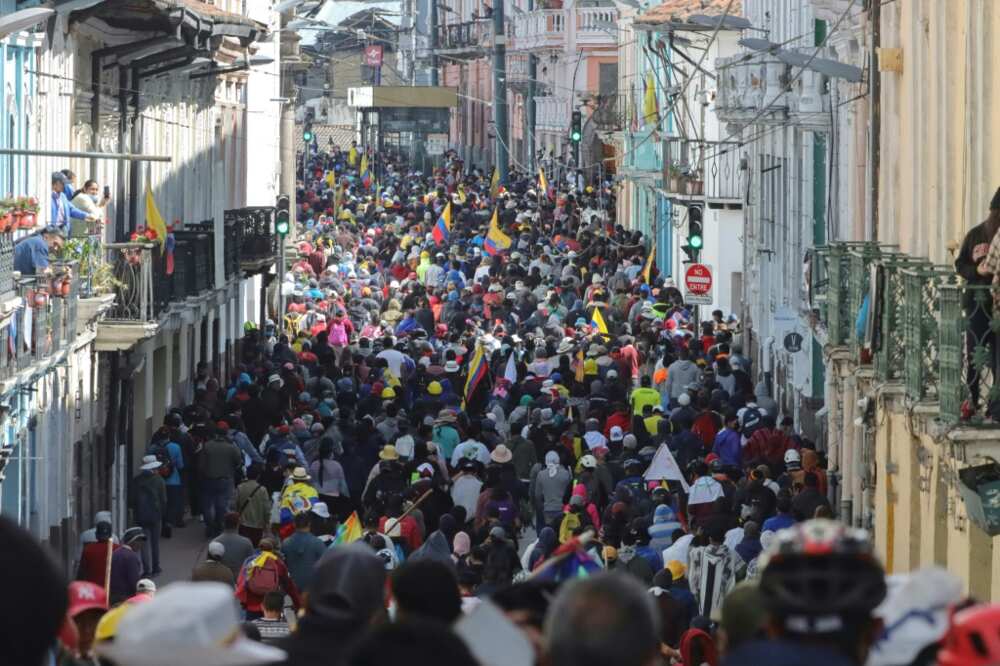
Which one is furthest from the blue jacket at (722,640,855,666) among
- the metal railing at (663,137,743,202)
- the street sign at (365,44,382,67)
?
the street sign at (365,44,382,67)

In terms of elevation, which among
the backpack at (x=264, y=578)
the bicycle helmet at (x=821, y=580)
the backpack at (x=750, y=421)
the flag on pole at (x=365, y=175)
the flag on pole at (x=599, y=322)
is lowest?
the backpack at (x=264, y=578)

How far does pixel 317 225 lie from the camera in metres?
61.0

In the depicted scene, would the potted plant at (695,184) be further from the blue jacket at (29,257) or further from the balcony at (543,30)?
the balcony at (543,30)

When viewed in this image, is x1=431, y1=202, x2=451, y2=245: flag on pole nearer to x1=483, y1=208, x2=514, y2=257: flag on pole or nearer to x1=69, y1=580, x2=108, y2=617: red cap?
x1=483, y1=208, x2=514, y2=257: flag on pole

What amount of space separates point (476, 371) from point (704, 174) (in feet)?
51.7

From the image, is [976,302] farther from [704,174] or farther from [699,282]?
[704,174]

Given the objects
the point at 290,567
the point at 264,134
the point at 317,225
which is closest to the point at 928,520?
the point at 290,567

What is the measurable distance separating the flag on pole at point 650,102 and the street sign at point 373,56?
→ 6627cm

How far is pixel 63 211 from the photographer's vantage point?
25109 millimetres

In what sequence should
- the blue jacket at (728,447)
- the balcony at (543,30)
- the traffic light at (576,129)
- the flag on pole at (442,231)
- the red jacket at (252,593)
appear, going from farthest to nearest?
1. the balcony at (543,30)
2. the traffic light at (576,129)
3. the flag on pole at (442,231)
4. the blue jacket at (728,447)
5. the red jacket at (252,593)

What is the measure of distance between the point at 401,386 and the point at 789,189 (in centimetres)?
623

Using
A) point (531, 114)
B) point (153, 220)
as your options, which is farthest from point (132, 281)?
point (531, 114)

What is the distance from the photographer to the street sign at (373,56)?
398 ft

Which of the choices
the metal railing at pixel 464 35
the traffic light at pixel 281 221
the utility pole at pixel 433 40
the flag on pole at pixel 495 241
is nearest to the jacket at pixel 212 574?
the traffic light at pixel 281 221
